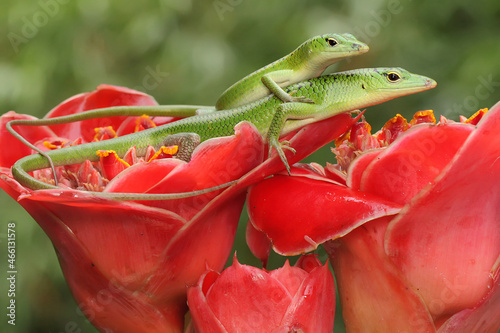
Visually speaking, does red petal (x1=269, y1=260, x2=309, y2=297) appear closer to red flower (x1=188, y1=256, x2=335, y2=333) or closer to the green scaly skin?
red flower (x1=188, y1=256, x2=335, y2=333)

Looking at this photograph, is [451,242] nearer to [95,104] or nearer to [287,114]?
[287,114]

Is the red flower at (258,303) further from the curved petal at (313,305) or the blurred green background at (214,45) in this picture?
the blurred green background at (214,45)

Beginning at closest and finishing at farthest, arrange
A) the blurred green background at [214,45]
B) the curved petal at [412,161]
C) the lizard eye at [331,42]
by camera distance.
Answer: the curved petal at [412,161] → the lizard eye at [331,42] → the blurred green background at [214,45]

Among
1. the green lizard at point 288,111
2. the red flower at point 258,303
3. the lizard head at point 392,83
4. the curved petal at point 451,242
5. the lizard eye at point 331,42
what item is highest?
the lizard eye at point 331,42

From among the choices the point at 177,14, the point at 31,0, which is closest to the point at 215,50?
the point at 177,14

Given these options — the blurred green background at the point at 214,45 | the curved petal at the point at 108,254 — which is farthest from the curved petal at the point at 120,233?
the blurred green background at the point at 214,45

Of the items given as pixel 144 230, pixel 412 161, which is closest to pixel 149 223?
pixel 144 230
